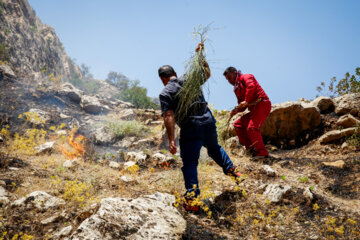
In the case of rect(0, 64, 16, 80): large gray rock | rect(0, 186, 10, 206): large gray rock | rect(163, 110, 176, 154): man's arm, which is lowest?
rect(0, 186, 10, 206): large gray rock

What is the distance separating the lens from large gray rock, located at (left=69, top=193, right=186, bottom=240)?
1.69 meters

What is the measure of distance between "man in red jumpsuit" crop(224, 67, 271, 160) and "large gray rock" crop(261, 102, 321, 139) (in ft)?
6.03

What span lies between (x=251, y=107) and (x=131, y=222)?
3.11m

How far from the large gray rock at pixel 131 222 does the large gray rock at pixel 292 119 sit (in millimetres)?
4532

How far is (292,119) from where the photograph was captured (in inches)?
223

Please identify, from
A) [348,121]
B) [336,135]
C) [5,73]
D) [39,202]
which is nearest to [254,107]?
Result: [336,135]

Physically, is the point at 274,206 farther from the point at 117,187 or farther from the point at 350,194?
the point at 117,187

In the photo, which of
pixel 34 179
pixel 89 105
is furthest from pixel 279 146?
pixel 89 105

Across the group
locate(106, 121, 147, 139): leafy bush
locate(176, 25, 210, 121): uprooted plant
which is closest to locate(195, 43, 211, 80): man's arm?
locate(176, 25, 210, 121): uprooted plant

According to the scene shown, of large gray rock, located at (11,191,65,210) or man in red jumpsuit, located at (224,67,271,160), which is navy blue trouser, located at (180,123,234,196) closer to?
large gray rock, located at (11,191,65,210)

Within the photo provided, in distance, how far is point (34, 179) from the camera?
10.7 ft

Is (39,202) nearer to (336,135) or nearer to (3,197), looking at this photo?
(3,197)

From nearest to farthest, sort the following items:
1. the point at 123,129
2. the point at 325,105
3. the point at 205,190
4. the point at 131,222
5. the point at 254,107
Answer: the point at 131,222 → the point at 205,190 → the point at 254,107 → the point at 325,105 → the point at 123,129

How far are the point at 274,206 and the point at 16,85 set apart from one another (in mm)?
11085
